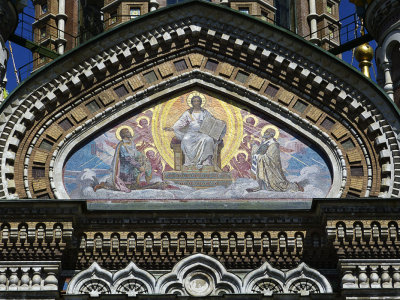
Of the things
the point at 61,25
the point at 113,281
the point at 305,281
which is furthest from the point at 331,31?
the point at 113,281

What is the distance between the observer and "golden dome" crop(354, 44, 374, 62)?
25.7 meters

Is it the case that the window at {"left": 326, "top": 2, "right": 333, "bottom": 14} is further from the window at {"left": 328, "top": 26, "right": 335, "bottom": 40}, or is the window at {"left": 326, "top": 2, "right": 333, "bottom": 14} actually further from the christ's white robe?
the christ's white robe

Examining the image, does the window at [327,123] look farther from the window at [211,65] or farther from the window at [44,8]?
the window at [44,8]

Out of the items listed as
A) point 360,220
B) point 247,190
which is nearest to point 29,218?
point 247,190

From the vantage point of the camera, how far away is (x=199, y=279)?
1953 centimetres

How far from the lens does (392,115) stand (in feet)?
67.8

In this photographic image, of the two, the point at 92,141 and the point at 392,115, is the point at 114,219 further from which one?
the point at 392,115

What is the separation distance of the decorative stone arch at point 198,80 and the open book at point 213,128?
1.60ft

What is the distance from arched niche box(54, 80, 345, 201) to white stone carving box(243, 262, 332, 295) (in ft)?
4.02

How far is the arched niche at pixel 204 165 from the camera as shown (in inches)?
802

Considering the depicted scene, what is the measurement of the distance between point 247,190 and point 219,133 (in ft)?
3.47

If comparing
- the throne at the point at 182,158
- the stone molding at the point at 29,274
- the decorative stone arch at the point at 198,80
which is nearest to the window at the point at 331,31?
the decorative stone arch at the point at 198,80

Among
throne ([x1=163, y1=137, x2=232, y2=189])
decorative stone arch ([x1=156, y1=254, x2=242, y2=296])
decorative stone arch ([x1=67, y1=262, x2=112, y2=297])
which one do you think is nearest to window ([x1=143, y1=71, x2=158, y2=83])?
throne ([x1=163, y1=137, x2=232, y2=189])

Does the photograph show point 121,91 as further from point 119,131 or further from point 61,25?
point 61,25
